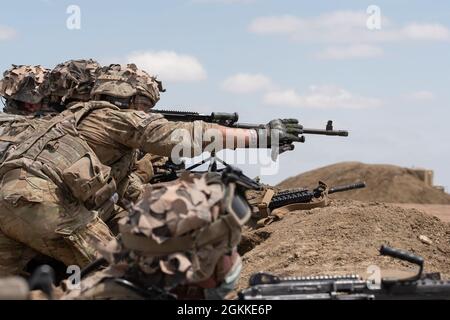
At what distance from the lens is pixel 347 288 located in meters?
4.35

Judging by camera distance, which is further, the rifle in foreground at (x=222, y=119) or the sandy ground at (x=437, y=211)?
the sandy ground at (x=437, y=211)

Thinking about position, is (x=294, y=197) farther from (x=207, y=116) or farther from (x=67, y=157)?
(x=67, y=157)

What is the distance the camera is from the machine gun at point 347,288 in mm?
4289

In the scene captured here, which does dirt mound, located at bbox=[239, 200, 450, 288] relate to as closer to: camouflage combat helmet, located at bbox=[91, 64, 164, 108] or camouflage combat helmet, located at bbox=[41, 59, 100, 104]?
camouflage combat helmet, located at bbox=[91, 64, 164, 108]

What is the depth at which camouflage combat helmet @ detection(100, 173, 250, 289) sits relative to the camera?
4.00 meters

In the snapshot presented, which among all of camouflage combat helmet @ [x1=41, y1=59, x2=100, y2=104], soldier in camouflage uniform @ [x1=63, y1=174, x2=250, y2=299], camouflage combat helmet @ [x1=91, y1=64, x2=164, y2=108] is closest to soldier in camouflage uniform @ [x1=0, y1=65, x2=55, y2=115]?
camouflage combat helmet @ [x1=41, y1=59, x2=100, y2=104]

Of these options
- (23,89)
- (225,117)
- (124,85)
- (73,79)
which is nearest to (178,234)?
(124,85)

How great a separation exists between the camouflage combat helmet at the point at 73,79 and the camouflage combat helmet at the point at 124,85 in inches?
→ 16.4

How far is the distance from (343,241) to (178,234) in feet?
16.5

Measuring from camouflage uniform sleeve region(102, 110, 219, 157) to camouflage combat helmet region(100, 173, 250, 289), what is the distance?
280 cm

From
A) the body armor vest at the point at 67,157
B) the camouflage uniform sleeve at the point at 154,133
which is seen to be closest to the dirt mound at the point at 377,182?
the camouflage uniform sleeve at the point at 154,133

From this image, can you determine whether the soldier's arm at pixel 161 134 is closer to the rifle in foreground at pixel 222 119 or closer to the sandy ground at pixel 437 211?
the rifle in foreground at pixel 222 119

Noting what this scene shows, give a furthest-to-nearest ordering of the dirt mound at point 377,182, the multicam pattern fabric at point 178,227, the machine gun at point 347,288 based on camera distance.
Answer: the dirt mound at point 377,182 → the machine gun at point 347,288 → the multicam pattern fabric at point 178,227
